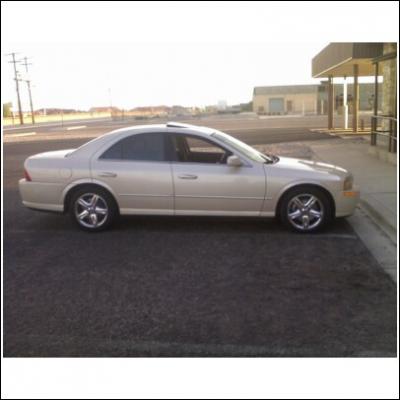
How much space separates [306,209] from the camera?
21.5 feet

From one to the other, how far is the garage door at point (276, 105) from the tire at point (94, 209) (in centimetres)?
6061

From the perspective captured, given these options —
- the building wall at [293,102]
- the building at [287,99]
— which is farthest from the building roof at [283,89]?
the building wall at [293,102]

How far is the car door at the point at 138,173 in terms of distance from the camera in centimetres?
669

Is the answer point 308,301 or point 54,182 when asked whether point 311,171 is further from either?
point 54,182

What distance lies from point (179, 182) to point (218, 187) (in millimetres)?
529

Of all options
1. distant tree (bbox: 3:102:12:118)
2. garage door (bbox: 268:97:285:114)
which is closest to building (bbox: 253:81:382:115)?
garage door (bbox: 268:97:285:114)

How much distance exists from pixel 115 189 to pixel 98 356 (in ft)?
11.5

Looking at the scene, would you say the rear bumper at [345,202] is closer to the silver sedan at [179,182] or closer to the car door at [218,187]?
the silver sedan at [179,182]

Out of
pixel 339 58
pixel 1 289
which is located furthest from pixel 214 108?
pixel 1 289

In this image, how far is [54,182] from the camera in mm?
6848

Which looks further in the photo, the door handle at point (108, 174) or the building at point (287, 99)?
the building at point (287, 99)

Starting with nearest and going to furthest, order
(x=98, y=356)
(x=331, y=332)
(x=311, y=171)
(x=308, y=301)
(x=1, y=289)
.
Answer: (x=98, y=356), (x=331, y=332), (x=308, y=301), (x=1, y=289), (x=311, y=171)

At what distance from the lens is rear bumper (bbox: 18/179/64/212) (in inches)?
270

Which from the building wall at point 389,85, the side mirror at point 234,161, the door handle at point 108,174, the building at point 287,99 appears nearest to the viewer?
the side mirror at point 234,161
